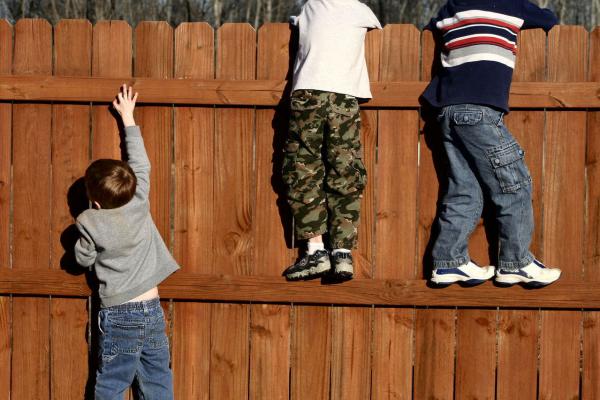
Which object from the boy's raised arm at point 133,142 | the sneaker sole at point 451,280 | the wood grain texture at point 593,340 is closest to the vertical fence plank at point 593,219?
the wood grain texture at point 593,340

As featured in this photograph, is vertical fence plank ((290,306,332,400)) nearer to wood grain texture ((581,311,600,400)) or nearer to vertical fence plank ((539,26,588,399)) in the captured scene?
vertical fence plank ((539,26,588,399))

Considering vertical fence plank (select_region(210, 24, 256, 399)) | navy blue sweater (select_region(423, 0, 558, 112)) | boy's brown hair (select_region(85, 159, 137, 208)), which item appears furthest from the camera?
vertical fence plank (select_region(210, 24, 256, 399))

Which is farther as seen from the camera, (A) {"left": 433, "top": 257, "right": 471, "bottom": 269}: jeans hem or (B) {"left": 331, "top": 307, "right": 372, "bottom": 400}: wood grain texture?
(B) {"left": 331, "top": 307, "right": 372, "bottom": 400}: wood grain texture

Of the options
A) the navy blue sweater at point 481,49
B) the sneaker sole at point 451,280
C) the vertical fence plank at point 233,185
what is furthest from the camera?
the vertical fence plank at point 233,185

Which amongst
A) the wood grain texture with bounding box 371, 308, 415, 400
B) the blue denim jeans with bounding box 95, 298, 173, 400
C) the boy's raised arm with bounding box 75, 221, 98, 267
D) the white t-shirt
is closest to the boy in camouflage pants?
the white t-shirt

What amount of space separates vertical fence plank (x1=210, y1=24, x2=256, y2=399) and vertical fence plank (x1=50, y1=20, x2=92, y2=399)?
26.9 inches

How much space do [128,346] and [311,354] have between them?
928mm

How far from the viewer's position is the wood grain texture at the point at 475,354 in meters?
4.41

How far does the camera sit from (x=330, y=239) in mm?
4324

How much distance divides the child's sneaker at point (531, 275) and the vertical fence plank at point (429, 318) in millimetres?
317

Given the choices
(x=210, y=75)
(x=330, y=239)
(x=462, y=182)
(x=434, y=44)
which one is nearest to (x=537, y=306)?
(x=462, y=182)

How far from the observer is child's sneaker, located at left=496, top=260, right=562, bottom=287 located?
4285mm

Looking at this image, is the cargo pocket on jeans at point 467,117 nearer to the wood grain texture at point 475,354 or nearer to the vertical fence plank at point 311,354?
the wood grain texture at point 475,354

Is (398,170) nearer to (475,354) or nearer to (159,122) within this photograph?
(475,354)
